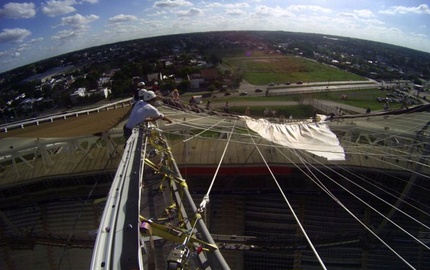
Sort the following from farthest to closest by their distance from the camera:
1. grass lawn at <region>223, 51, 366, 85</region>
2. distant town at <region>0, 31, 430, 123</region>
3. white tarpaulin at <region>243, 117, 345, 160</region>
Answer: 1. grass lawn at <region>223, 51, 366, 85</region>
2. distant town at <region>0, 31, 430, 123</region>
3. white tarpaulin at <region>243, 117, 345, 160</region>

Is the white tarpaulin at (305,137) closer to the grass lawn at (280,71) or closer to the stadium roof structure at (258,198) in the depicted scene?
the stadium roof structure at (258,198)

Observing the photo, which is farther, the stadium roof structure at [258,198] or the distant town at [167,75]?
the distant town at [167,75]

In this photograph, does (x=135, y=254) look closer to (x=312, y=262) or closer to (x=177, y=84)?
(x=312, y=262)

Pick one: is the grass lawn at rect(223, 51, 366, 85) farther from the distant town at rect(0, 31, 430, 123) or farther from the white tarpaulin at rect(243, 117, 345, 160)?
the white tarpaulin at rect(243, 117, 345, 160)

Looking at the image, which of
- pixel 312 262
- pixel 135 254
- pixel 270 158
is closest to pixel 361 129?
pixel 270 158

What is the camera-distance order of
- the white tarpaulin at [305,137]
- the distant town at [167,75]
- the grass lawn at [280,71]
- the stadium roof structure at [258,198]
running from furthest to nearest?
1. the grass lawn at [280,71]
2. the distant town at [167,75]
3. the stadium roof structure at [258,198]
4. the white tarpaulin at [305,137]

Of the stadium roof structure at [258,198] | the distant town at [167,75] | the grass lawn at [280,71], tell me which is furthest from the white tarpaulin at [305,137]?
the grass lawn at [280,71]

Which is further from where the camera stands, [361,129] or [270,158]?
[270,158]

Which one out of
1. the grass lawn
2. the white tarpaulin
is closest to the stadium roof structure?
the white tarpaulin
